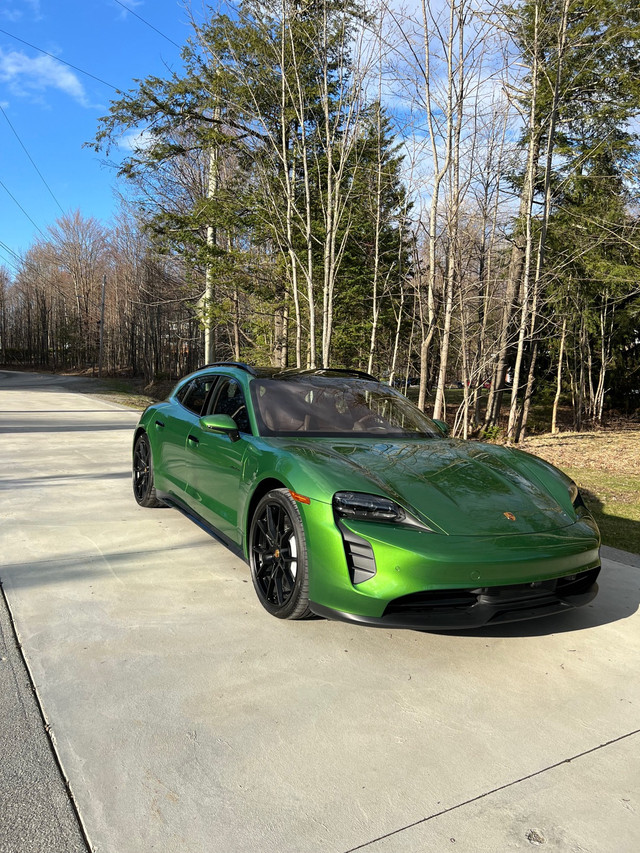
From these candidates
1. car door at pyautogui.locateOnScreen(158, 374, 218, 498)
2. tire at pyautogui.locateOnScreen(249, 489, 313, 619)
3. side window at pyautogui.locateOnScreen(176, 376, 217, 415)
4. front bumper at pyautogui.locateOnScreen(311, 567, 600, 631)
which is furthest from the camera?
side window at pyautogui.locateOnScreen(176, 376, 217, 415)

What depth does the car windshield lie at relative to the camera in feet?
12.6

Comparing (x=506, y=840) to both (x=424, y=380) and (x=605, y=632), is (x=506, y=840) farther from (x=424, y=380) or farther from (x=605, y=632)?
(x=424, y=380)

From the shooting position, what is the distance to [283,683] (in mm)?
2564

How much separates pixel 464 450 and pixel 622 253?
1513cm

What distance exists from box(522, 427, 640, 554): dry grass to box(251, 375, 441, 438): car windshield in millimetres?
2131

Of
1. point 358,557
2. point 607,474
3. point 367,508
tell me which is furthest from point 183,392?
point 607,474

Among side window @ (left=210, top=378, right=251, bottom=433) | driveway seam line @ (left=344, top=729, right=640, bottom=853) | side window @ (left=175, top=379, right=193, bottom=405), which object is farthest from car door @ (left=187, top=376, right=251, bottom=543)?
driveway seam line @ (left=344, top=729, right=640, bottom=853)

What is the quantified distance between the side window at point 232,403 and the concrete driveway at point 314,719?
1.02 m

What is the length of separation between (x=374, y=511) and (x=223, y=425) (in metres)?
1.28

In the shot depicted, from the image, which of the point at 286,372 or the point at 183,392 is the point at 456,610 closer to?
the point at 286,372

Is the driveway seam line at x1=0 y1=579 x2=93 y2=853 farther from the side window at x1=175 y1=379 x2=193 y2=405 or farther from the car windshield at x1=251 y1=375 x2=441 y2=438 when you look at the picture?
the side window at x1=175 y1=379 x2=193 y2=405

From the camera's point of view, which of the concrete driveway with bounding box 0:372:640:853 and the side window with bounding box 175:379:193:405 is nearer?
the concrete driveway with bounding box 0:372:640:853

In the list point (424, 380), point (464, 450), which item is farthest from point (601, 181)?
point (464, 450)

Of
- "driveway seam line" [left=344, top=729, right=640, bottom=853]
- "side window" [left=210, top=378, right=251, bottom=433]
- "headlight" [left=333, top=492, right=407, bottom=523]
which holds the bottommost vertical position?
"driveway seam line" [left=344, top=729, right=640, bottom=853]
